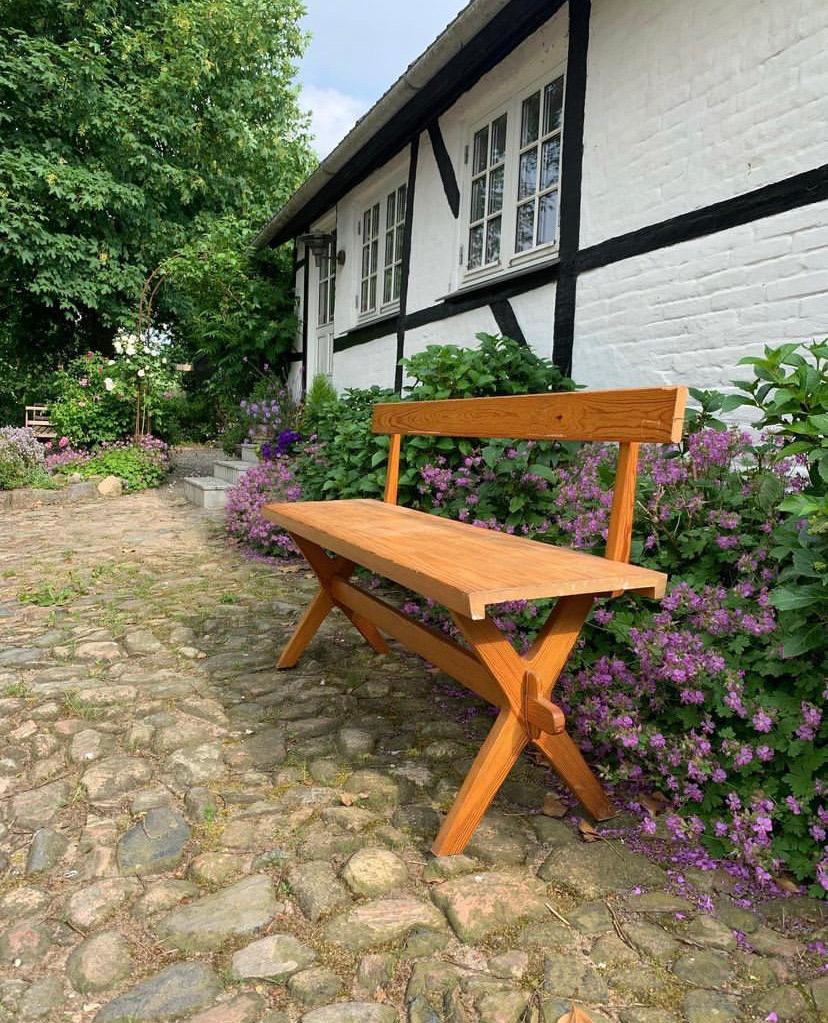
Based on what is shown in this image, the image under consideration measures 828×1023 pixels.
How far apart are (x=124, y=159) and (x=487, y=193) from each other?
8.47 meters

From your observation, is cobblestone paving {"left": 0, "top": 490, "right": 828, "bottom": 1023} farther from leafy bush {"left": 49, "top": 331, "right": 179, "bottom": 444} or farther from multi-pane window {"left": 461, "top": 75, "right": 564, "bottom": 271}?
leafy bush {"left": 49, "top": 331, "right": 179, "bottom": 444}

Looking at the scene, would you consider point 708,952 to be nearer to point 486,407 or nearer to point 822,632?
point 822,632

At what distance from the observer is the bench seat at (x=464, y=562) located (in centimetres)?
147

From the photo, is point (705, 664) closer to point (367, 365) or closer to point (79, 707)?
point (79, 707)

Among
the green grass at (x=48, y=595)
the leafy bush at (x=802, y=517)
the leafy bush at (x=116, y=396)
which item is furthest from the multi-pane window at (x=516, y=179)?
the leafy bush at (x=116, y=396)

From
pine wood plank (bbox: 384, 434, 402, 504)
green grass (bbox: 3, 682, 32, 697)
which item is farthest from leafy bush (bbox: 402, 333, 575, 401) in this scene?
green grass (bbox: 3, 682, 32, 697)

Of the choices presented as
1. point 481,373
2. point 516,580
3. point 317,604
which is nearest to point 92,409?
point 481,373

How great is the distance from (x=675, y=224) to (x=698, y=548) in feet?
6.62

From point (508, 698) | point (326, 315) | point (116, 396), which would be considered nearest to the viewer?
point (508, 698)

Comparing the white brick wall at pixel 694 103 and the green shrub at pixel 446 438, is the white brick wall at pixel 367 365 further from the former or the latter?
the white brick wall at pixel 694 103

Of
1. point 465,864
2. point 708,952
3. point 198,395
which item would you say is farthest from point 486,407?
point 198,395

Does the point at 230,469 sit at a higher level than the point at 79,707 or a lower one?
higher

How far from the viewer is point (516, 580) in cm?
151

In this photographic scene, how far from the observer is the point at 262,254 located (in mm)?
9719
